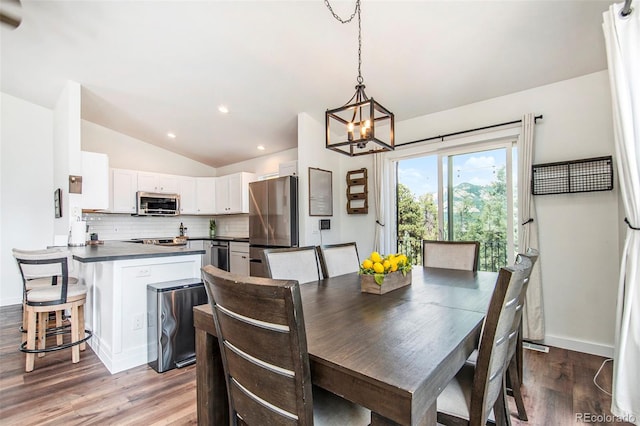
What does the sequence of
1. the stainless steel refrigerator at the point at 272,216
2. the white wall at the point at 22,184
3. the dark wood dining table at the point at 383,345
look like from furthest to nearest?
1. the white wall at the point at 22,184
2. the stainless steel refrigerator at the point at 272,216
3. the dark wood dining table at the point at 383,345

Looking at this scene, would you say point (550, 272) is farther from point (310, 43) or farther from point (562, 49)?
point (310, 43)

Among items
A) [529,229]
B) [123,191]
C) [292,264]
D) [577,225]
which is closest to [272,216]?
[292,264]

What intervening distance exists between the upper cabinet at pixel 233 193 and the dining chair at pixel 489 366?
190 inches

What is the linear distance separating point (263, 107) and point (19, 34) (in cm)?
247

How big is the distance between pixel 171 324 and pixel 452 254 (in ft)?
8.12

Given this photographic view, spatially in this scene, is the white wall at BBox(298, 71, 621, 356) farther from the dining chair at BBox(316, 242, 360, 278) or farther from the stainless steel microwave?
the stainless steel microwave

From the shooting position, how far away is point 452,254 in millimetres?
2697

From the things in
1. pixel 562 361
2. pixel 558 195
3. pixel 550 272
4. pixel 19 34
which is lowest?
pixel 562 361

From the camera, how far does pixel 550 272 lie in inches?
113

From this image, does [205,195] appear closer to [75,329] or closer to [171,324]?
[75,329]

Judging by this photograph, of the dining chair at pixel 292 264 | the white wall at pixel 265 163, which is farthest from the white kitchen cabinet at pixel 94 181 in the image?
the dining chair at pixel 292 264

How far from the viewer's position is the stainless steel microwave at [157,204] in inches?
206

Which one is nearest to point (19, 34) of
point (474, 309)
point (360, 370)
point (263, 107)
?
point (263, 107)

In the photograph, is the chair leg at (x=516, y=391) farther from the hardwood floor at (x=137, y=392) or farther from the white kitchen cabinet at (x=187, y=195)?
the white kitchen cabinet at (x=187, y=195)
